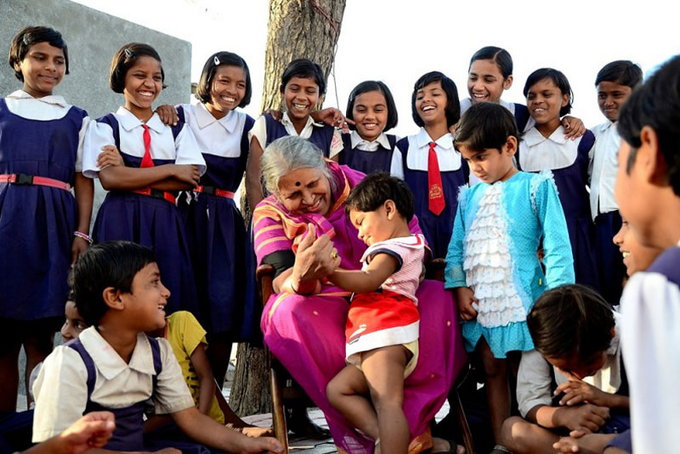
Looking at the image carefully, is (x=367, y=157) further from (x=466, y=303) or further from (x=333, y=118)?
(x=466, y=303)

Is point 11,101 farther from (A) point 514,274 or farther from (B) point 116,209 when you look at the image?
(A) point 514,274

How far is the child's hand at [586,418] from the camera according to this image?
2895 mm

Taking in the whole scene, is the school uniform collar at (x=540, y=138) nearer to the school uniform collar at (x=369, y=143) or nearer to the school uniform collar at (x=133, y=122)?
the school uniform collar at (x=369, y=143)

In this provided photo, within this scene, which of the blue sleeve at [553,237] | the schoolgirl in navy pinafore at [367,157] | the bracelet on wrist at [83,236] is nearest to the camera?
the blue sleeve at [553,237]

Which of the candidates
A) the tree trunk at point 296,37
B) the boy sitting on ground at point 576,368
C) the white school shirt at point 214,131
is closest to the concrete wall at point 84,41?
the tree trunk at point 296,37

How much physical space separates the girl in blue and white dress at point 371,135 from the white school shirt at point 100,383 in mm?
1942

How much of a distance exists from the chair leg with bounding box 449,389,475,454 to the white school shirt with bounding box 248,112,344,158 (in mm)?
1678

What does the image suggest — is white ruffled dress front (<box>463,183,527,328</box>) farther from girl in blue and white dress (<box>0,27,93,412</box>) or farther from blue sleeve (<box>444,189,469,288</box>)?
girl in blue and white dress (<box>0,27,93,412</box>)

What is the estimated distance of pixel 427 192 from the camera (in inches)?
177

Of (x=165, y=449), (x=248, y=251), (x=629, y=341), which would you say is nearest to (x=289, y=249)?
(x=248, y=251)

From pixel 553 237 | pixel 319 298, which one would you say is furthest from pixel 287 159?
pixel 553 237

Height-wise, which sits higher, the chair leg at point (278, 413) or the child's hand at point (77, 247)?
the child's hand at point (77, 247)

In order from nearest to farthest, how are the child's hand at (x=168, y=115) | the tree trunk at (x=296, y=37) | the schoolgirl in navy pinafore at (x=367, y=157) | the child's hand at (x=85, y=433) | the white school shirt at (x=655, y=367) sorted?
the white school shirt at (x=655, y=367), the child's hand at (x=85, y=433), the child's hand at (x=168, y=115), the schoolgirl in navy pinafore at (x=367, y=157), the tree trunk at (x=296, y=37)

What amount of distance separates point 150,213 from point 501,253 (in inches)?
70.5
